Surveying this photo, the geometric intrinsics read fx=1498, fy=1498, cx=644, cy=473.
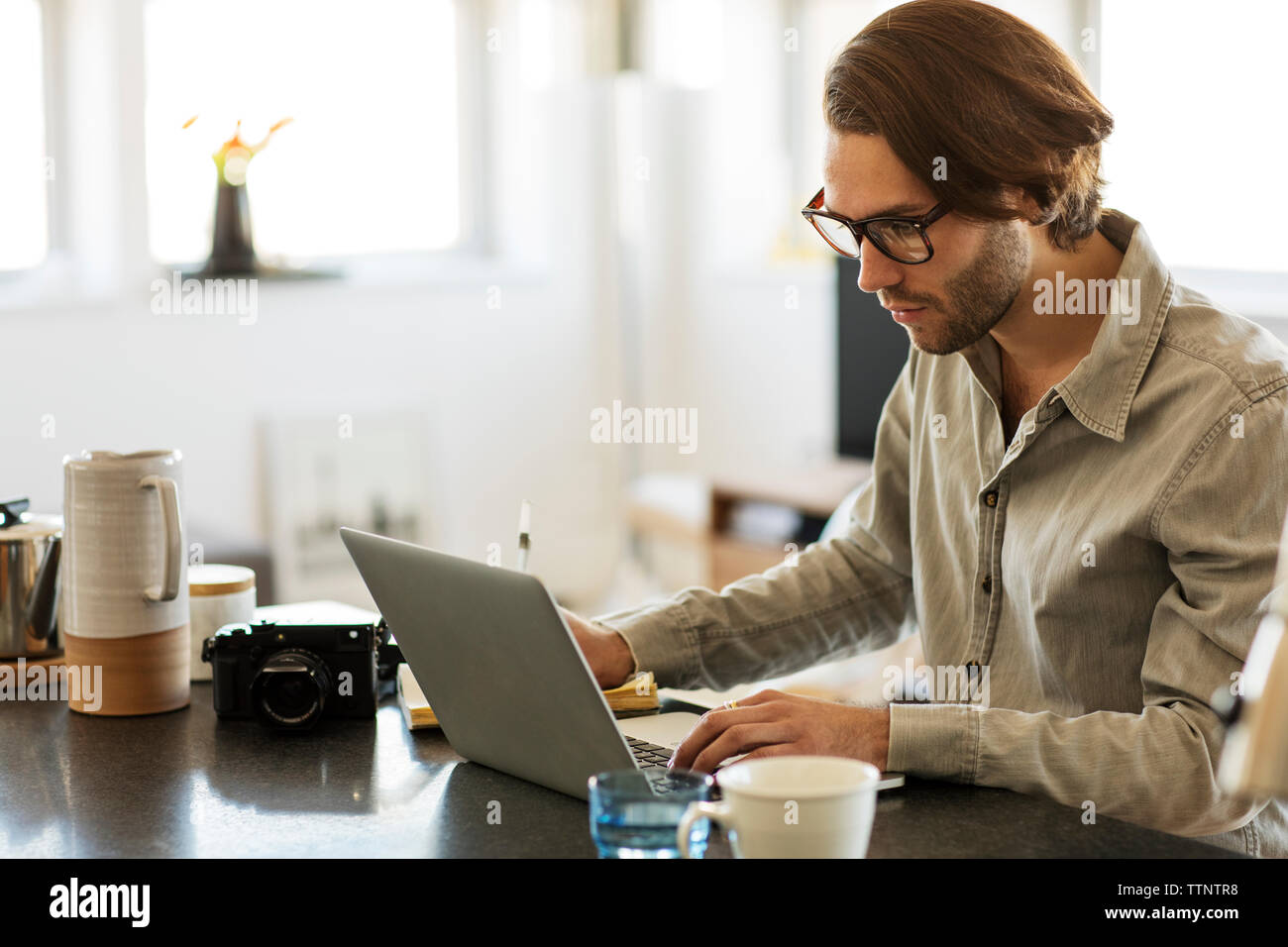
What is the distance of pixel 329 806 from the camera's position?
122cm

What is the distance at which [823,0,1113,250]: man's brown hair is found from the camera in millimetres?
1453

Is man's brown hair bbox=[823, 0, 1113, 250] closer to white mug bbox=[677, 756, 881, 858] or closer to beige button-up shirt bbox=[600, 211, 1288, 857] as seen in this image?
beige button-up shirt bbox=[600, 211, 1288, 857]

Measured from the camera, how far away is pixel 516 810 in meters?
1.20

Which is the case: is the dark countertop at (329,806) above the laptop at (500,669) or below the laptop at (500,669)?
below

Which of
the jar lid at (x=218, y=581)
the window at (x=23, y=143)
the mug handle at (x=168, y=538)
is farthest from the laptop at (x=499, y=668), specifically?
the window at (x=23, y=143)

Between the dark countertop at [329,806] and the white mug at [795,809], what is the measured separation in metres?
0.11

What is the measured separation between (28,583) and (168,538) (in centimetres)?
27

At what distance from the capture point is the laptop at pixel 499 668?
3.71 feet

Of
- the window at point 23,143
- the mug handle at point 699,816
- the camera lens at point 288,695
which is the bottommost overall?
the camera lens at point 288,695

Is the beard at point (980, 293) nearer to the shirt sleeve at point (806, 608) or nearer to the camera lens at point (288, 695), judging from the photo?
the shirt sleeve at point (806, 608)

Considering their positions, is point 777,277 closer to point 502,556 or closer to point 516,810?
point 502,556

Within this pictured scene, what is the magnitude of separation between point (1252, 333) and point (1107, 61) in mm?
2398

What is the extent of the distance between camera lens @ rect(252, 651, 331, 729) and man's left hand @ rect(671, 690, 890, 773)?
37cm
